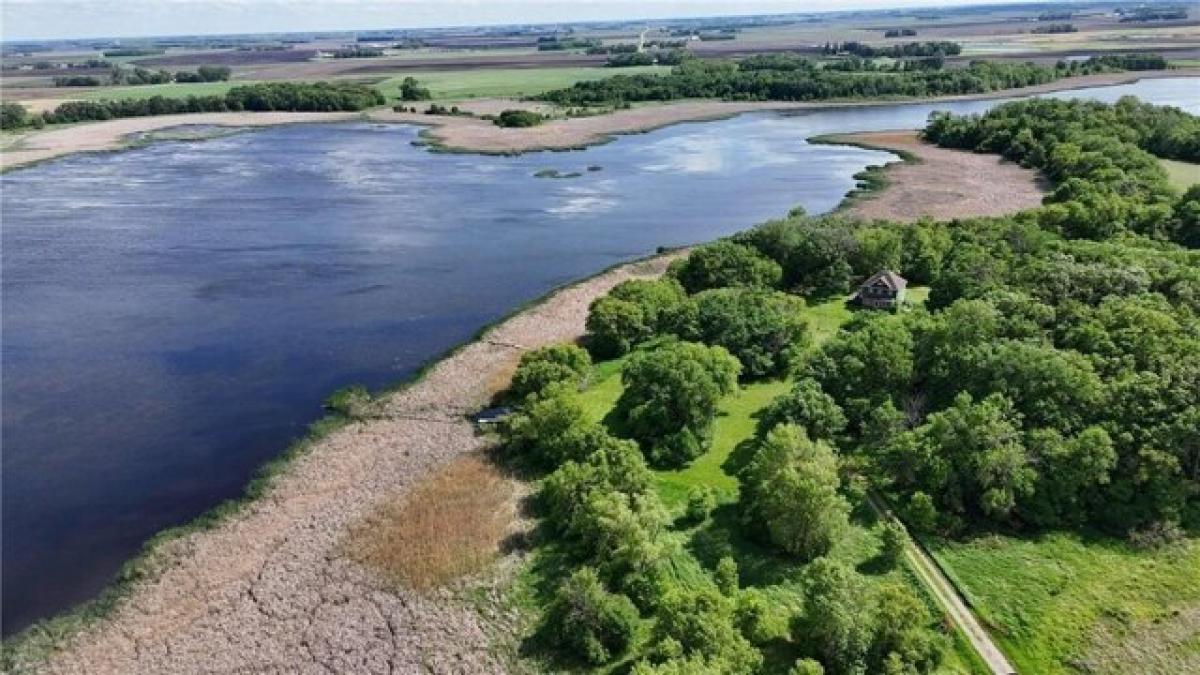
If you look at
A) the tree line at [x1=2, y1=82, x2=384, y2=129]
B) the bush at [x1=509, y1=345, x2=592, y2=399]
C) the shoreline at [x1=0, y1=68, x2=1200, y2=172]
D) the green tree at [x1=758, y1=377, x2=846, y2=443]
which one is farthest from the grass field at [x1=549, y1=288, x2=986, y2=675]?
the tree line at [x1=2, y1=82, x2=384, y2=129]

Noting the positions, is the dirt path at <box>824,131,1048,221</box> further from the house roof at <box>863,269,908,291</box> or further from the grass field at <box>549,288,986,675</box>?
the grass field at <box>549,288,986,675</box>

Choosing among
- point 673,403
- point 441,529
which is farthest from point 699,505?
point 441,529

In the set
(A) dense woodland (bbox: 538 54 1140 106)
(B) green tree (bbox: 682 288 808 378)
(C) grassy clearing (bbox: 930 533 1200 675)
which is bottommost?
(C) grassy clearing (bbox: 930 533 1200 675)

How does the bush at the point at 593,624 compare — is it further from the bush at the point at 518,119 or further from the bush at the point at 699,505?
the bush at the point at 518,119

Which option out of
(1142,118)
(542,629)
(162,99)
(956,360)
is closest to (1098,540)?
(956,360)

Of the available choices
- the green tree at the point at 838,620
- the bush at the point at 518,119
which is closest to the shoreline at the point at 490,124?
the bush at the point at 518,119

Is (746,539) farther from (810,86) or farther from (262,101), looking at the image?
(262,101)

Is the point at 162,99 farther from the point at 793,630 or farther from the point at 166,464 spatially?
the point at 793,630
